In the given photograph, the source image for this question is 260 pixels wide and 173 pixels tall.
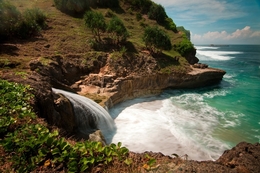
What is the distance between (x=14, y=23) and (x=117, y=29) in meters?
12.7

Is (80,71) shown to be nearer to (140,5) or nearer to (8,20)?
(8,20)

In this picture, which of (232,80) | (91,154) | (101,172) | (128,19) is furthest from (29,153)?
(128,19)

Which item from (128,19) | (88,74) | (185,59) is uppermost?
(128,19)

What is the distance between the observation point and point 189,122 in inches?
588

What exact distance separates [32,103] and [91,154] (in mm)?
4069

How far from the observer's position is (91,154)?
419 centimetres

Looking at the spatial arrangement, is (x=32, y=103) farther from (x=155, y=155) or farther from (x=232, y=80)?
(x=232, y=80)

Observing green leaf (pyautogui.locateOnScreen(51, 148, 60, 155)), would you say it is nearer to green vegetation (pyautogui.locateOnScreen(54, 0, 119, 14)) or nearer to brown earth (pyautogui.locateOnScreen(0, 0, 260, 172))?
brown earth (pyautogui.locateOnScreen(0, 0, 260, 172))

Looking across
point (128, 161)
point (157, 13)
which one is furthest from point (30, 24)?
point (157, 13)

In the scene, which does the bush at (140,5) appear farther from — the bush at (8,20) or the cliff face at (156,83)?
the bush at (8,20)

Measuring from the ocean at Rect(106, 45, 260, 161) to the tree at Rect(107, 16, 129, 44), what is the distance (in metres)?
10.2

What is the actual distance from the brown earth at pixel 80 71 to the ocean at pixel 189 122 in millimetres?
1989

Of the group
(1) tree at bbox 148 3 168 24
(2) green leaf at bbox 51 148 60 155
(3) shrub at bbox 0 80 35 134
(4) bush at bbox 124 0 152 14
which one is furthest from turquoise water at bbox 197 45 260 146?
(4) bush at bbox 124 0 152 14

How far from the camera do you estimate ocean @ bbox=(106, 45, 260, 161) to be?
37.8 feet
